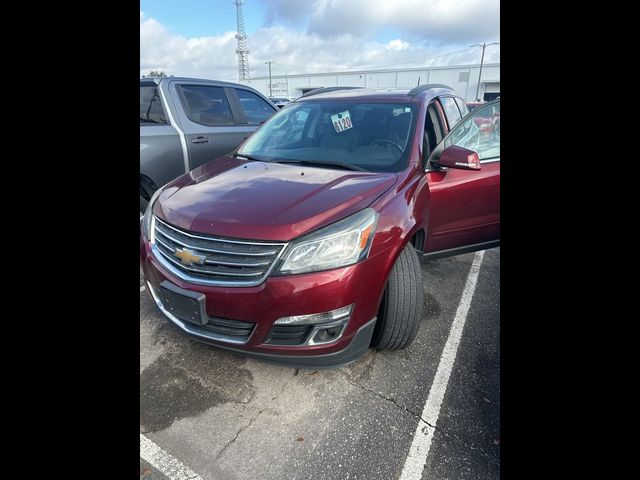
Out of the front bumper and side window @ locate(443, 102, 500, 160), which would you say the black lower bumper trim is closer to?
the front bumper

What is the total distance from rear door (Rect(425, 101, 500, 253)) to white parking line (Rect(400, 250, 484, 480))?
605 mm

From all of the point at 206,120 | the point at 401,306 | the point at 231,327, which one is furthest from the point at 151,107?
the point at 401,306

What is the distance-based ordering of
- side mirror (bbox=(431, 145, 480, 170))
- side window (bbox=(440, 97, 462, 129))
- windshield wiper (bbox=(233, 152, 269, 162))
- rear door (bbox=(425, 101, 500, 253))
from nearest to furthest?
side mirror (bbox=(431, 145, 480, 170)) < rear door (bbox=(425, 101, 500, 253)) < windshield wiper (bbox=(233, 152, 269, 162)) < side window (bbox=(440, 97, 462, 129))

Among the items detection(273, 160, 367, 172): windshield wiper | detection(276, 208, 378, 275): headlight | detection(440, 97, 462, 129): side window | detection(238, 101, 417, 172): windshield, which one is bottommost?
detection(276, 208, 378, 275): headlight

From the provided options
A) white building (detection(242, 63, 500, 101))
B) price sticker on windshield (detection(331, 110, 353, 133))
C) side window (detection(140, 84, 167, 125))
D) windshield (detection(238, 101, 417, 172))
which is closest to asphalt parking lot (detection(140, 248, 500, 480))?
windshield (detection(238, 101, 417, 172))

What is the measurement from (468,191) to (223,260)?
2.10 m

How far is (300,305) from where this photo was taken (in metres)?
1.67

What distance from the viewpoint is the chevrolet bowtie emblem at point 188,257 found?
1796mm

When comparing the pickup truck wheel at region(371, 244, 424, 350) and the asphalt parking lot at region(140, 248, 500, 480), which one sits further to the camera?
the pickup truck wheel at region(371, 244, 424, 350)

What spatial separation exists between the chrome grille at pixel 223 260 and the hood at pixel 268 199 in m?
0.04

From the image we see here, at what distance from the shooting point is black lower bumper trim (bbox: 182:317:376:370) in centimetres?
180
